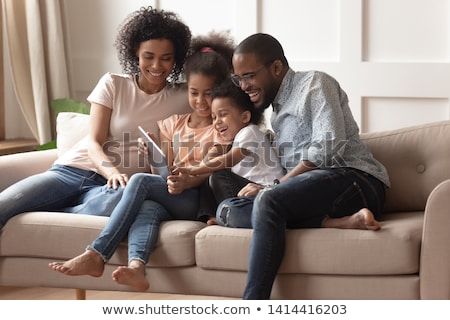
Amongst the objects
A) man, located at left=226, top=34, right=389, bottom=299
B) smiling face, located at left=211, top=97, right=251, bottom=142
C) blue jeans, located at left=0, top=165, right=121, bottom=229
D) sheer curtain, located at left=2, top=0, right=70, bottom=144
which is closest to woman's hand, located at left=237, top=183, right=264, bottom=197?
man, located at left=226, top=34, right=389, bottom=299

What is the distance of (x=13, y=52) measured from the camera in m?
4.50

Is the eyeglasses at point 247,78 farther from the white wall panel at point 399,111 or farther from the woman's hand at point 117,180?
the white wall panel at point 399,111

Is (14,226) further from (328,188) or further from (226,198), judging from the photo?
(328,188)

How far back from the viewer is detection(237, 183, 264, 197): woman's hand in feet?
8.97

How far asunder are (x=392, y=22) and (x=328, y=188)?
5.56 feet

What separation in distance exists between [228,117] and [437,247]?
858mm

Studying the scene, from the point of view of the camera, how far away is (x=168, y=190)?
2846 mm

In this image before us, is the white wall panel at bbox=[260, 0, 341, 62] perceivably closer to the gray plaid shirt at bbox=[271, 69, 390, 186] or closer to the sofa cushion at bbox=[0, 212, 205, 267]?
the gray plaid shirt at bbox=[271, 69, 390, 186]

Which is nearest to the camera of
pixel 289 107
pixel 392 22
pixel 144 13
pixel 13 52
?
pixel 289 107

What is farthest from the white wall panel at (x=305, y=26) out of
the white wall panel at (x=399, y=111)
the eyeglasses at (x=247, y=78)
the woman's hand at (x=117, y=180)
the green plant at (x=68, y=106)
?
the woman's hand at (x=117, y=180)

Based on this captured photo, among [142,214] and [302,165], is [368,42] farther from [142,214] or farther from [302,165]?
[142,214]

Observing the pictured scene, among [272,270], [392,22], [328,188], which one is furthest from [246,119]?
[392,22]

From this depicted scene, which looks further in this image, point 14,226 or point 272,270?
point 14,226

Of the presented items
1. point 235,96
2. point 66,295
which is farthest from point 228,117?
point 66,295
